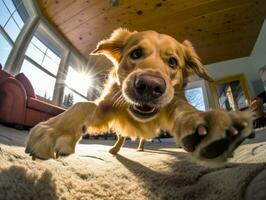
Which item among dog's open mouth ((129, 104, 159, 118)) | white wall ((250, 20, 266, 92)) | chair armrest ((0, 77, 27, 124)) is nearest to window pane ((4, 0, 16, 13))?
chair armrest ((0, 77, 27, 124))

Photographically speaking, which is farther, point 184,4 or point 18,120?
point 184,4

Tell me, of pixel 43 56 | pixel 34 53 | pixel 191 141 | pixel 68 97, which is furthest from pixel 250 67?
pixel 191 141

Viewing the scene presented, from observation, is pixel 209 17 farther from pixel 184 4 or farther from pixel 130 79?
pixel 130 79

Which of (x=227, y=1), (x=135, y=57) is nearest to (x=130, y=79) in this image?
(x=135, y=57)

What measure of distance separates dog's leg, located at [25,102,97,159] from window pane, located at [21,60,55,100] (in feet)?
14.3

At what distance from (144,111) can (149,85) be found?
0.19m

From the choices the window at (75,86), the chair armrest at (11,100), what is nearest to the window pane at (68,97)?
the window at (75,86)

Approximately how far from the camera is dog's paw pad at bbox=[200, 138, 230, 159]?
0.61m

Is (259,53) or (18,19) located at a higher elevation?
(259,53)

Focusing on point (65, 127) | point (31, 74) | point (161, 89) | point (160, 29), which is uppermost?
point (160, 29)

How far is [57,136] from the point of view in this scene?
2.47 ft

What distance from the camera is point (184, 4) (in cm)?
482

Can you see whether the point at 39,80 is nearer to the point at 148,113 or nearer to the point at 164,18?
the point at 164,18

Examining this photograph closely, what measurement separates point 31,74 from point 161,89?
15.0ft
